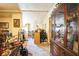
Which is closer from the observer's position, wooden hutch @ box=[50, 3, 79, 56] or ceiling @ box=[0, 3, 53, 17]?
wooden hutch @ box=[50, 3, 79, 56]

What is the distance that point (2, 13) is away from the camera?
2.09 metres

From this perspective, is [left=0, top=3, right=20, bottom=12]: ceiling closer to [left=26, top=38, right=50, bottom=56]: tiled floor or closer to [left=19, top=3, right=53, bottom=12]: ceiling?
[left=19, top=3, right=53, bottom=12]: ceiling

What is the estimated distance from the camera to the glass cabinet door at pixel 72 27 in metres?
1.80

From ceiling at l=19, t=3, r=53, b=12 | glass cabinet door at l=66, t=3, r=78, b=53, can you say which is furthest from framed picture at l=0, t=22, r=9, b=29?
glass cabinet door at l=66, t=3, r=78, b=53

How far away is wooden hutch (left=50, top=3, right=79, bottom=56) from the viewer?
182cm

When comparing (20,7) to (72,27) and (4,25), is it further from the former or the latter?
(72,27)

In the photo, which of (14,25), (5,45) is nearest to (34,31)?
(14,25)

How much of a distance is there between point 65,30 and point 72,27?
0.43ft

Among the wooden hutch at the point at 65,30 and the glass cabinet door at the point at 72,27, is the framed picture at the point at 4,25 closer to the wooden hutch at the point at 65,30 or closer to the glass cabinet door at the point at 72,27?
the wooden hutch at the point at 65,30

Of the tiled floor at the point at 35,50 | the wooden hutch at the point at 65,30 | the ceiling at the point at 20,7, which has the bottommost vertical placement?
the tiled floor at the point at 35,50

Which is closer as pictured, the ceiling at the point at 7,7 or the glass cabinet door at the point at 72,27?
the glass cabinet door at the point at 72,27

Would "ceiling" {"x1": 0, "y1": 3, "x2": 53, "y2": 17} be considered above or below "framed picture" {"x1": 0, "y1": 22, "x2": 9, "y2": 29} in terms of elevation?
above

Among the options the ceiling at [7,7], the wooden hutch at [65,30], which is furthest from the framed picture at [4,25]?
the wooden hutch at [65,30]

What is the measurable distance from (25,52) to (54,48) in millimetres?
445
